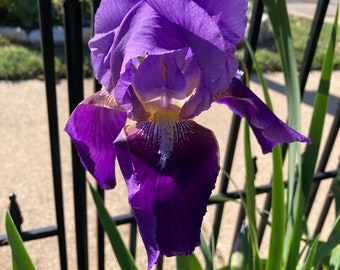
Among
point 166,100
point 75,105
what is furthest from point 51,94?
point 166,100

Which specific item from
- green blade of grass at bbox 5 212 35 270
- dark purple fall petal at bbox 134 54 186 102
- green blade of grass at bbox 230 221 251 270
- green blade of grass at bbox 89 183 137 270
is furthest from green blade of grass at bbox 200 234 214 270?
dark purple fall petal at bbox 134 54 186 102

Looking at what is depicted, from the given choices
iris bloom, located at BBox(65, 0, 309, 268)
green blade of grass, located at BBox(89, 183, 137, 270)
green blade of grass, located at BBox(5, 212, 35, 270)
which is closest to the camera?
iris bloom, located at BBox(65, 0, 309, 268)

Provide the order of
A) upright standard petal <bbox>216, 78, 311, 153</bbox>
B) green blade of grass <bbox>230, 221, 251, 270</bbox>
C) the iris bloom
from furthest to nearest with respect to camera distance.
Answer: green blade of grass <bbox>230, 221, 251, 270</bbox> < upright standard petal <bbox>216, 78, 311, 153</bbox> < the iris bloom

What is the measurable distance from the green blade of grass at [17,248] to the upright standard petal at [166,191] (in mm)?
343

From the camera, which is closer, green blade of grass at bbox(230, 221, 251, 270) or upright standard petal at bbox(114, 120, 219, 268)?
upright standard petal at bbox(114, 120, 219, 268)

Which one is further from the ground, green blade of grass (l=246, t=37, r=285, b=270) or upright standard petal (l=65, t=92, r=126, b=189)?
upright standard petal (l=65, t=92, r=126, b=189)

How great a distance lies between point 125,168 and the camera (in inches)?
25.3

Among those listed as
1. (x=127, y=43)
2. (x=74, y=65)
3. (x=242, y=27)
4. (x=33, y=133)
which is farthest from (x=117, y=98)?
(x=33, y=133)

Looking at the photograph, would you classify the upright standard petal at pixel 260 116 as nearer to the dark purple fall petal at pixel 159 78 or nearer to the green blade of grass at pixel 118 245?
the dark purple fall petal at pixel 159 78

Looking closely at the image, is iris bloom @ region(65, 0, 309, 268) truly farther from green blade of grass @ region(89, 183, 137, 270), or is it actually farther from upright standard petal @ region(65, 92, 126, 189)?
green blade of grass @ region(89, 183, 137, 270)

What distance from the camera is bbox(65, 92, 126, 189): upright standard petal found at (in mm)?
713

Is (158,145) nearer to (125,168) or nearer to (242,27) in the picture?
(125,168)

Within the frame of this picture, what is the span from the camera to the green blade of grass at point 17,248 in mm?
855

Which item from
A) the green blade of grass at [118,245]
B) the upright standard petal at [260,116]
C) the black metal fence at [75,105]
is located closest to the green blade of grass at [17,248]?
the green blade of grass at [118,245]
